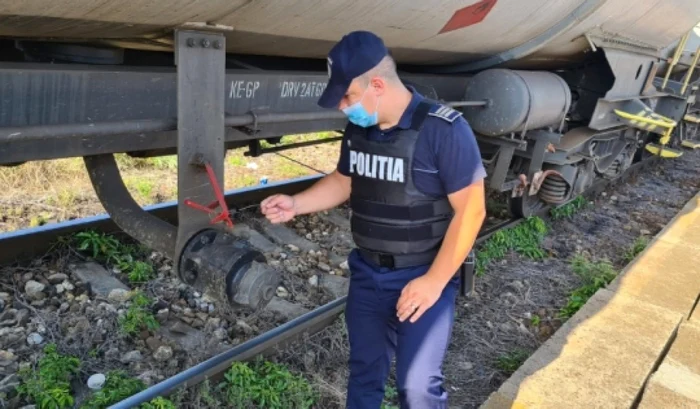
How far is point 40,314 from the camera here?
3.35 metres

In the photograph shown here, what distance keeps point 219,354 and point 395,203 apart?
4.53 ft

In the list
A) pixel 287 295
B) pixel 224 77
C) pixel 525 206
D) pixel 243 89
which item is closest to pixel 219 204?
pixel 224 77

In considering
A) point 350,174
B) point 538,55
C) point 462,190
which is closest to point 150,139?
point 350,174

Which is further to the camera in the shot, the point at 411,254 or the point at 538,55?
the point at 538,55

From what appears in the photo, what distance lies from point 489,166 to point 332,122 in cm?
200

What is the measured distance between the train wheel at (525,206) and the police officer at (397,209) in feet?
11.6

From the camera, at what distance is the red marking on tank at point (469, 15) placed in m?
3.17

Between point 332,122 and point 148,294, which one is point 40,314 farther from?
point 332,122

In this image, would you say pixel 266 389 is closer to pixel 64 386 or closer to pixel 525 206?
pixel 64 386

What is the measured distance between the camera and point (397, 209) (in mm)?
2320

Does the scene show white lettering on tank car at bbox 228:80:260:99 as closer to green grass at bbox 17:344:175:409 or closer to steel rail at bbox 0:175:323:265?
green grass at bbox 17:344:175:409

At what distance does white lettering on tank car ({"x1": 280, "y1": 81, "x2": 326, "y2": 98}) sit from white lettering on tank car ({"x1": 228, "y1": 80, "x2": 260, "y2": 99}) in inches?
7.5

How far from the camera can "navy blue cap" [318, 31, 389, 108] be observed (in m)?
2.03

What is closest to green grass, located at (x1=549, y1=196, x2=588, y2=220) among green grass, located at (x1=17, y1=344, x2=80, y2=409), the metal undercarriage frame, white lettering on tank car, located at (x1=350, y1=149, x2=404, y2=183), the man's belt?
the metal undercarriage frame
